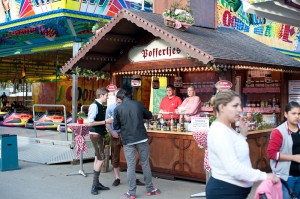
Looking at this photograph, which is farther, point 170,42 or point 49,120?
point 49,120

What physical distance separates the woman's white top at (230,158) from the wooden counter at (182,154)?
16.1ft

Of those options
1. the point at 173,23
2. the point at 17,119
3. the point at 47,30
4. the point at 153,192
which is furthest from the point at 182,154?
the point at 17,119

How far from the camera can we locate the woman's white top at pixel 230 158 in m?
3.21

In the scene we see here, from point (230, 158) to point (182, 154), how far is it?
17.7 ft

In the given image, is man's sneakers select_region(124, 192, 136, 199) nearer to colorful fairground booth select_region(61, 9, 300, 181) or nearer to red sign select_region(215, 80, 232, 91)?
colorful fairground booth select_region(61, 9, 300, 181)

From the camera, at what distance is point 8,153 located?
9977 mm

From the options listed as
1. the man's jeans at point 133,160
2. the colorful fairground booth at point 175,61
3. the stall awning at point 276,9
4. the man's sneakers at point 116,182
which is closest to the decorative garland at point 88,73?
the colorful fairground booth at point 175,61

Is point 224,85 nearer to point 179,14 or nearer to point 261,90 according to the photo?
point 179,14

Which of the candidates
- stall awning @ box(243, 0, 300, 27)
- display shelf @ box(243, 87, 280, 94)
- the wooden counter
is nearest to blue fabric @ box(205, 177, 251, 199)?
stall awning @ box(243, 0, 300, 27)

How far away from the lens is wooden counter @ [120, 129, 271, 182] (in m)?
8.36

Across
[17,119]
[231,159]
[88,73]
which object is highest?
[88,73]

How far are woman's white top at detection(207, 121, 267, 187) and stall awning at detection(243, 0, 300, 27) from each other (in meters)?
3.51

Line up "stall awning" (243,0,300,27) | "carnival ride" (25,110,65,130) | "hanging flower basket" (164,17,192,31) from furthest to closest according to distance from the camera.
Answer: "carnival ride" (25,110,65,130) < "hanging flower basket" (164,17,192,31) < "stall awning" (243,0,300,27)

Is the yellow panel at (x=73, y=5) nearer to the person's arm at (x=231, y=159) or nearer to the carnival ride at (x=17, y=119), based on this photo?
the carnival ride at (x=17, y=119)
